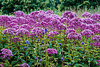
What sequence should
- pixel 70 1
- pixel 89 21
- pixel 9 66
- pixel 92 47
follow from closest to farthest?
1. pixel 9 66
2. pixel 92 47
3. pixel 89 21
4. pixel 70 1

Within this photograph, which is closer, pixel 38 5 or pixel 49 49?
pixel 49 49

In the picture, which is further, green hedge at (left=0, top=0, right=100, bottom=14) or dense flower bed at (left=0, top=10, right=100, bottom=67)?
green hedge at (left=0, top=0, right=100, bottom=14)

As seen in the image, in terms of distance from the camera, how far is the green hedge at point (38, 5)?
470 inches

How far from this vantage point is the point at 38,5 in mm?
11914

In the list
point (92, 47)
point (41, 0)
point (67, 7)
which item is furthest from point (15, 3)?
point (92, 47)

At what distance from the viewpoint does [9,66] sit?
3.63m

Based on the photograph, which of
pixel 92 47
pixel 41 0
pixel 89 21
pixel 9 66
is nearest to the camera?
pixel 9 66

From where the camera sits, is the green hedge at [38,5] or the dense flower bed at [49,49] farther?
the green hedge at [38,5]

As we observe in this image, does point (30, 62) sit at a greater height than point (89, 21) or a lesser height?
lesser

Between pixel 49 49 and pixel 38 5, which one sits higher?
pixel 38 5

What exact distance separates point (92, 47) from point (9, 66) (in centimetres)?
224

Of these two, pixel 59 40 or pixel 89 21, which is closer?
pixel 59 40

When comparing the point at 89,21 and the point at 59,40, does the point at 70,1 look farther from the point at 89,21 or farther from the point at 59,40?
the point at 59,40

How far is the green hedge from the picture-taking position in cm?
1193
